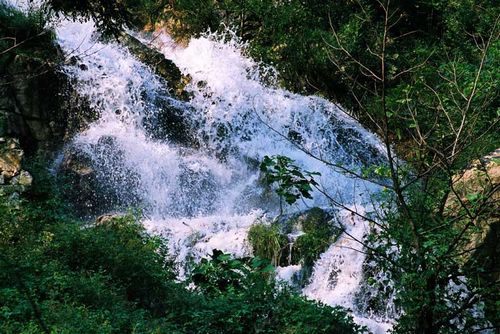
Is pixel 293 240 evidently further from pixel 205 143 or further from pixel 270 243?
pixel 205 143

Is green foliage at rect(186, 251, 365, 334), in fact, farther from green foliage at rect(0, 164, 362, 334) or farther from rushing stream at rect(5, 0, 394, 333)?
rushing stream at rect(5, 0, 394, 333)

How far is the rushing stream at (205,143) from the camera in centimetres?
1115

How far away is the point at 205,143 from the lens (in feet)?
44.2

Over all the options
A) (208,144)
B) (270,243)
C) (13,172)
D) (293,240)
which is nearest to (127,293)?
(270,243)

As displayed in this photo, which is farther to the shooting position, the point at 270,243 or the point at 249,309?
the point at 270,243

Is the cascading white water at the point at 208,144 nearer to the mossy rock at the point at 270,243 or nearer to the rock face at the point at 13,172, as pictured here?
the mossy rock at the point at 270,243

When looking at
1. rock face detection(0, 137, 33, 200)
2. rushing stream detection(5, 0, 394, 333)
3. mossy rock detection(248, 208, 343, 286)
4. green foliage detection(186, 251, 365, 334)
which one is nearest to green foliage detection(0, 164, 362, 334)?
green foliage detection(186, 251, 365, 334)

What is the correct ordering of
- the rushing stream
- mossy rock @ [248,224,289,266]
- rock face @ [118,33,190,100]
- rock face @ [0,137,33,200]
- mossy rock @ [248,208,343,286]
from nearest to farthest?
mossy rock @ [248,208,343,286] < mossy rock @ [248,224,289,266] < rock face @ [0,137,33,200] < the rushing stream < rock face @ [118,33,190,100]

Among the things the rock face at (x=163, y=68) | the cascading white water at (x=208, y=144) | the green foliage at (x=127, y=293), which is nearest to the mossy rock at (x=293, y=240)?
the cascading white water at (x=208, y=144)

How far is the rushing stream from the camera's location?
1115 cm

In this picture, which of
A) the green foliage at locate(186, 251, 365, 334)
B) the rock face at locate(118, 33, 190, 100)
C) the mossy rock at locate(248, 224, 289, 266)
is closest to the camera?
the green foliage at locate(186, 251, 365, 334)

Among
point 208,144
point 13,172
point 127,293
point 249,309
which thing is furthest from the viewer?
point 208,144

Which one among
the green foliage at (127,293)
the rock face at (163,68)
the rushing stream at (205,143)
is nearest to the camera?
the green foliage at (127,293)

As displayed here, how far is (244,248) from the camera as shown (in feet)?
30.4
